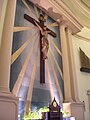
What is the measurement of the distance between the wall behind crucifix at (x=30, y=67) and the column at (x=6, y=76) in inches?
15.1

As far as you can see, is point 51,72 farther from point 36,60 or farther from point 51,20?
point 51,20

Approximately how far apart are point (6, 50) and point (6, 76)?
19.7 inches

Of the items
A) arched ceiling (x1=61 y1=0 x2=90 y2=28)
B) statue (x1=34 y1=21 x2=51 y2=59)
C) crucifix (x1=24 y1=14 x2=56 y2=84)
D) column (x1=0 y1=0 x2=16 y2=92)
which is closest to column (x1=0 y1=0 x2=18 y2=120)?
column (x1=0 y1=0 x2=16 y2=92)

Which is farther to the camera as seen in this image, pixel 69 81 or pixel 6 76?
pixel 69 81

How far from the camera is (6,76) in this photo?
126 inches

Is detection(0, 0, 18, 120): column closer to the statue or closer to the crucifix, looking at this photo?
the crucifix

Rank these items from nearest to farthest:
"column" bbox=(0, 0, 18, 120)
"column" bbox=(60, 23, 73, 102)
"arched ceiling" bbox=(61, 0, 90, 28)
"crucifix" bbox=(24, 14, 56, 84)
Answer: "column" bbox=(0, 0, 18, 120) → "crucifix" bbox=(24, 14, 56, 84) → "column" bbox=(60, 23, 73, 102) → "arched ceiling" bbox=(61, 0, 90, 28)

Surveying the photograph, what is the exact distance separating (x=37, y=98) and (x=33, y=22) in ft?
6.33

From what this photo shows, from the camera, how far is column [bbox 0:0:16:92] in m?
3.16

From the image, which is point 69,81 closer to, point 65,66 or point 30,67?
point 65,66

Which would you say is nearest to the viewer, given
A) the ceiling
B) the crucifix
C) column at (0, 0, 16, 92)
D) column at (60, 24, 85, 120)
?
column at (0, 0, 16, 92)

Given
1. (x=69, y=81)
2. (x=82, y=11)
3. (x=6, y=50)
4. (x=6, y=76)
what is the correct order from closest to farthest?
(x=6, y=76) < (x=6, y=50) < (x=69, y=81) < (x=82, y=11)

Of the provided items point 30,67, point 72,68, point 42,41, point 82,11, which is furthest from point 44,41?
point 82,11

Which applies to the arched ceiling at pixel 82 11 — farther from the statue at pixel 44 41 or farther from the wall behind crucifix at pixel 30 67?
the statue at pixel 44 41
